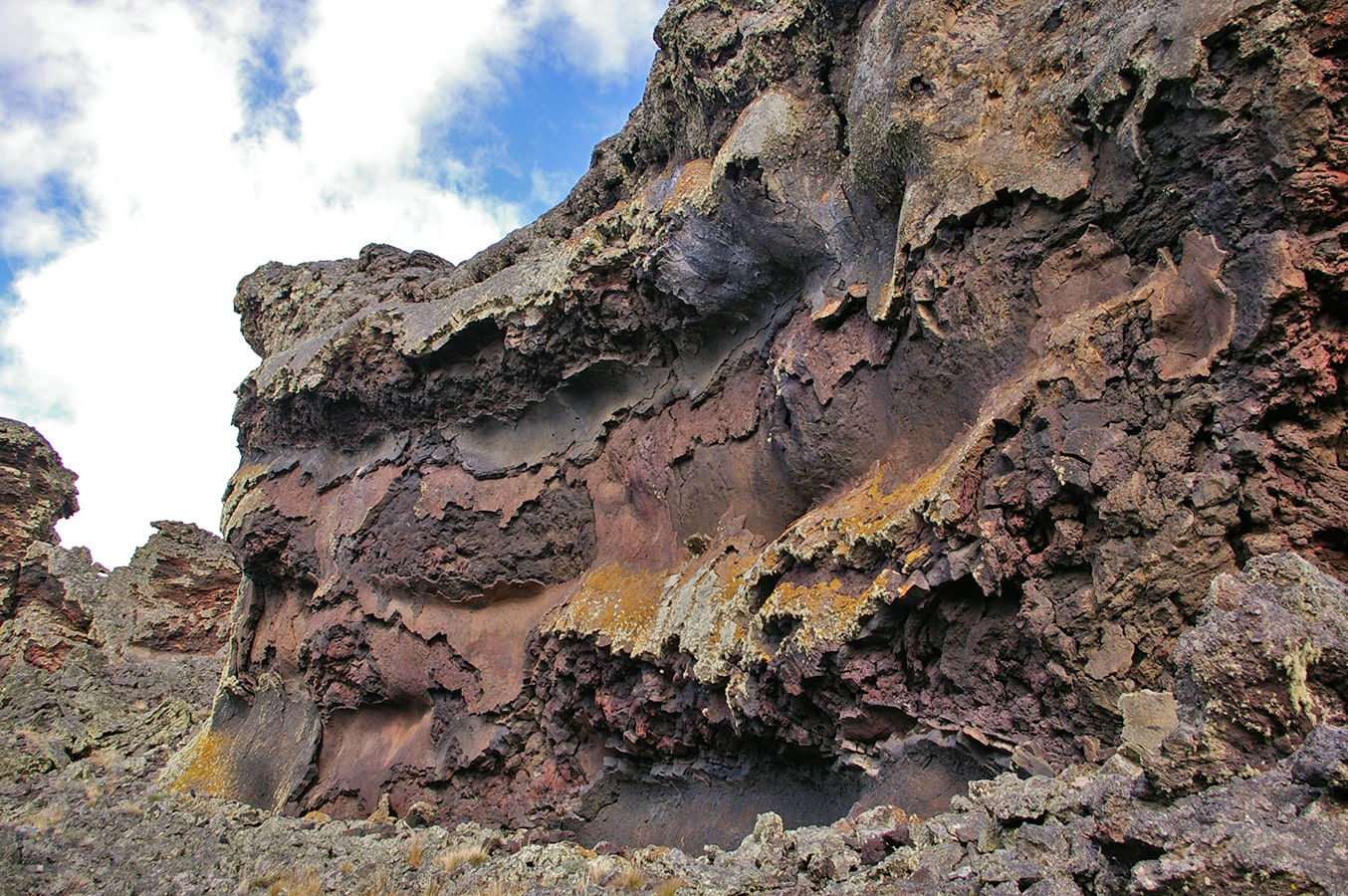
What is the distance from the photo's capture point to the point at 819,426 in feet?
26.1

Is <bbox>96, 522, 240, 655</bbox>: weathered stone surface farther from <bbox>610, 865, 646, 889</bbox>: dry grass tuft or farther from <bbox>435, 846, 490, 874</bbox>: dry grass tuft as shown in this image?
<bbox>610, 865, 646, 889</bbox>: dry grass tuft

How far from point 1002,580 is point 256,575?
12.5m

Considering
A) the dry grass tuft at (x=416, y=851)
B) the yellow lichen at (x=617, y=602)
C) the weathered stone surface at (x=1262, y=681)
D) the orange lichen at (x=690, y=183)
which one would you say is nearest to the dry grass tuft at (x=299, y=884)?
the dry grass tuft at (x=416, y=851)

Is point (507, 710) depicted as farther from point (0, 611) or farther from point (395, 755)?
point (0, 611)

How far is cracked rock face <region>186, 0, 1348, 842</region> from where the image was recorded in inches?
182

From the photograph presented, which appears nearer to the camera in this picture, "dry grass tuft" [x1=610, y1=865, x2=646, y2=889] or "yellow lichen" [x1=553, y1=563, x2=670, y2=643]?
"dry grass tuft" [x1=610, y1=865, x2=646, y2=889]

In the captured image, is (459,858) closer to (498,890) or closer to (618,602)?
(498,890)

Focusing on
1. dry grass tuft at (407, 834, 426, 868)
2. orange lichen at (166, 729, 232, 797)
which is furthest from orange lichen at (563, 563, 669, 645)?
orange lichen at (166, 729, 232, 797)

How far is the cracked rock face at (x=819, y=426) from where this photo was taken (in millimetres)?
4617

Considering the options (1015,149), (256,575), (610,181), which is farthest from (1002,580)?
(256,575)

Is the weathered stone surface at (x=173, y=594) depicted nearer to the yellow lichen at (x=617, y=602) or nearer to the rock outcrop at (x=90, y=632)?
the rock outcrop at (x=90, y=632)

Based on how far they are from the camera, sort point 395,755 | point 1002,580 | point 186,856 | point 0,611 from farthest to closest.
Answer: point 0,611
point 395,755
point 186,856
point 1002,580

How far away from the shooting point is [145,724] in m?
14.6

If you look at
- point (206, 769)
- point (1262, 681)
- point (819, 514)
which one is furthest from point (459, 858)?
point (206, 769)
